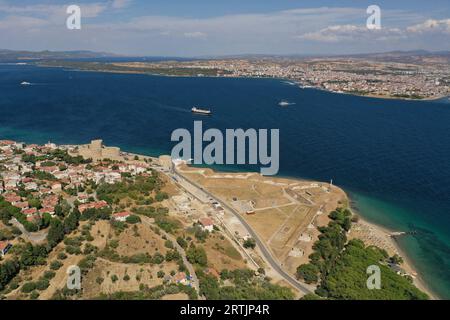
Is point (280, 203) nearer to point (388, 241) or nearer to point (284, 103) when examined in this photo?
point (388, 241)

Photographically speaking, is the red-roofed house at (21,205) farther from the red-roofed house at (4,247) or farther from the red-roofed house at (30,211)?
the red-roofed house at (4,247)

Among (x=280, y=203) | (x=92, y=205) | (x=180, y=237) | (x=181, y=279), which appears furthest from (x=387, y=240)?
(x=92, y=205)

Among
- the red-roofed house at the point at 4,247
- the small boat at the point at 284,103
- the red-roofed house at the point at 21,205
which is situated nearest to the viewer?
the red-roofed house at the point at 4,247

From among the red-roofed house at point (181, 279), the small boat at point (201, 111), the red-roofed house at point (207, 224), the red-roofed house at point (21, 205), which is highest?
the small boat at point (201, 111)

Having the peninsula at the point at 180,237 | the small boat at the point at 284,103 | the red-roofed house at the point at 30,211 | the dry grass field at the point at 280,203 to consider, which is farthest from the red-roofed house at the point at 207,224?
the small boat at the point at 284,103

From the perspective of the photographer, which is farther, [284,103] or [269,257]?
[284,103]

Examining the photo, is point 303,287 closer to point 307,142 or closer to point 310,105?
point 307,142

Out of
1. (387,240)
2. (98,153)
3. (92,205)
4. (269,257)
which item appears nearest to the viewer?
(269,257)

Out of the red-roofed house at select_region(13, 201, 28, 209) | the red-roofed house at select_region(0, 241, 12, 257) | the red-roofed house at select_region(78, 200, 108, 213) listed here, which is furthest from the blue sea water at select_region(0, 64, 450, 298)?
the red-roofed house at select_region(0, 241, 12, 257)

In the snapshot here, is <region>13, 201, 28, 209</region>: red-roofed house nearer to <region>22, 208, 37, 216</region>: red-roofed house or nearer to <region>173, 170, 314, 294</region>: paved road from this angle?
<region>22, 208, 37, 216</region>: red-roofed house
